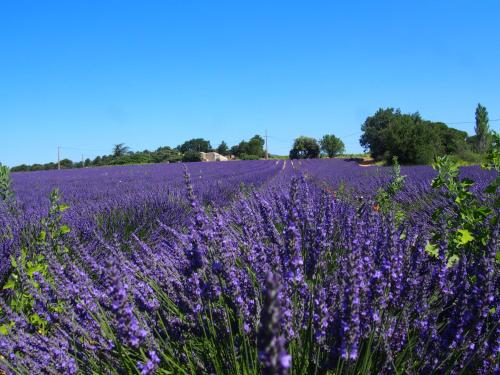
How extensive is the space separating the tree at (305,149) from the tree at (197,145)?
20.0 meters

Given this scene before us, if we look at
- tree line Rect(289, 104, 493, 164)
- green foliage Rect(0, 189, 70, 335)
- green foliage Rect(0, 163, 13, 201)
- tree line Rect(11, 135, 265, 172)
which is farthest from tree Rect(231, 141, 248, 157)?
green foliage Rect(0, 189, 70, 335)

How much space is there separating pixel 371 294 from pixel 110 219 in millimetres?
3778

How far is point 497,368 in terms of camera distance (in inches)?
45.4

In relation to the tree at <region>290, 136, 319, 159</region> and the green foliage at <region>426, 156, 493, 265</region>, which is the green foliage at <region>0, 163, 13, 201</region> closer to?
the green foliage at <region>426, 156, 493, 265</region>

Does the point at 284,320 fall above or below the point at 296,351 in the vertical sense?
above

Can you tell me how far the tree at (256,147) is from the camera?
6269cm

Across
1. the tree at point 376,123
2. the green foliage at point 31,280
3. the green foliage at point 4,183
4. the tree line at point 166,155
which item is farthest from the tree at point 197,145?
the green foliage at point 31,280

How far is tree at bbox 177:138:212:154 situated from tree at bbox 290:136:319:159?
65.5ft

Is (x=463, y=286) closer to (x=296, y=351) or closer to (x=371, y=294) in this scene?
(x=371, y=294)

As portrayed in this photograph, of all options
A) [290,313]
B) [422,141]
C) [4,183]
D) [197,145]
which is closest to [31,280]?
[290,313]

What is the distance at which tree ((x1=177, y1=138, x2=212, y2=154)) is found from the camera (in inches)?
2835

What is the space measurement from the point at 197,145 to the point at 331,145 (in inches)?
915

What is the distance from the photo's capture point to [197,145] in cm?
7262

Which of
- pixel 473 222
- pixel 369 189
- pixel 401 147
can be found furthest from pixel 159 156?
pixel 473 222
